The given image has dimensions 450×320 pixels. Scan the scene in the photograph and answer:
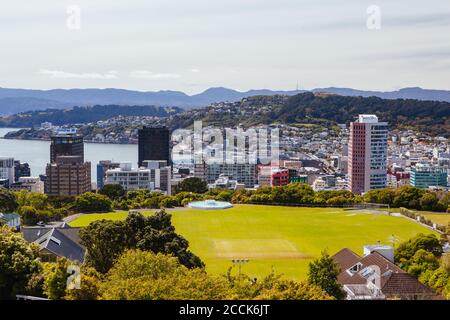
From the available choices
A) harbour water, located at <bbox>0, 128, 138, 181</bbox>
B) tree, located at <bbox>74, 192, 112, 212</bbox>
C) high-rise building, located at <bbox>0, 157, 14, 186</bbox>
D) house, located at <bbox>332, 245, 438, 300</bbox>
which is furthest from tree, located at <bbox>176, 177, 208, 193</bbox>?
harbour water, located at <bbox>0, 128, 138, 181</bbox>

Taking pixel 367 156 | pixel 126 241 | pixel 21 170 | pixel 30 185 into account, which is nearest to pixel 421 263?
pixel 126 241

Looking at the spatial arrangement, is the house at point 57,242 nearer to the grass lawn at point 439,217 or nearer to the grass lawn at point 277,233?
the grass lawn at point 277,233

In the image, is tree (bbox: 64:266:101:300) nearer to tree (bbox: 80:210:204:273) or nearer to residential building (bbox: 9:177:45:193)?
tree (bbox: 80:210:204:273)

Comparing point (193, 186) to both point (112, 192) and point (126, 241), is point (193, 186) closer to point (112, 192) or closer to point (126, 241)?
point (112, 192)

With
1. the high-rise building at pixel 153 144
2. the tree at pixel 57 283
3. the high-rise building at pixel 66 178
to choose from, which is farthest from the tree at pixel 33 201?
the high-rise building at pixel 153 144

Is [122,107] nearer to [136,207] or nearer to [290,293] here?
[136,207]
